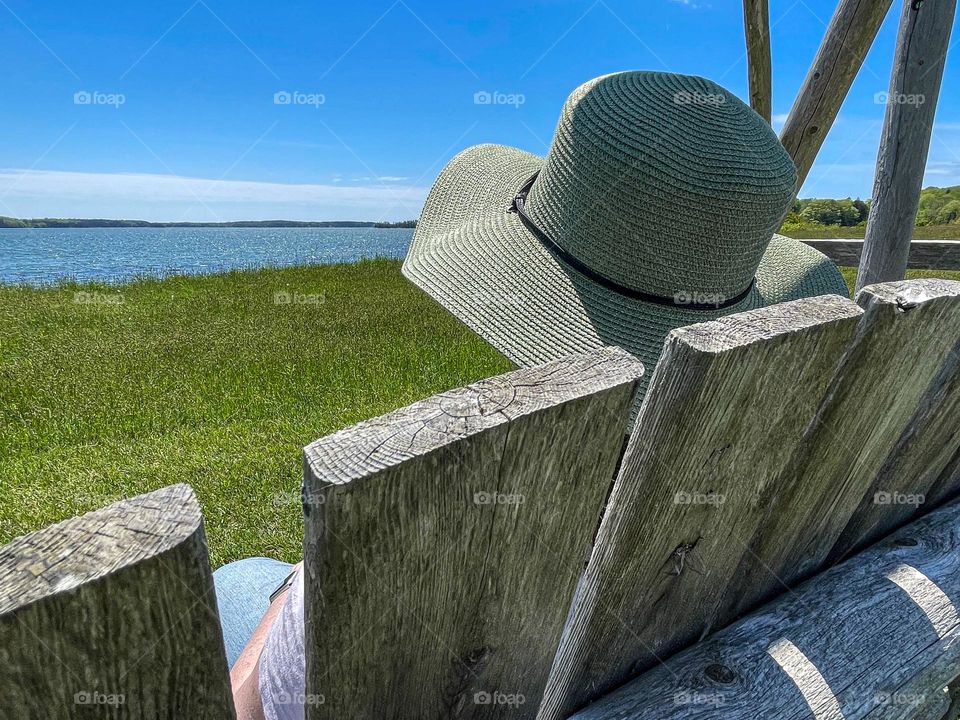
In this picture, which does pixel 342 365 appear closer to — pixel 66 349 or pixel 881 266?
pixel 66 349

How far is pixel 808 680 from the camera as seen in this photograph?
106 cm

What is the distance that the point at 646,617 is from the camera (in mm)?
1008

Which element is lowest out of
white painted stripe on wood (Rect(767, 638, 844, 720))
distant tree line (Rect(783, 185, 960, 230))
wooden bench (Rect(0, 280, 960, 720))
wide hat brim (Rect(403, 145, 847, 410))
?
white painted stripe on wood (Rect(767, 638, 844, 720))

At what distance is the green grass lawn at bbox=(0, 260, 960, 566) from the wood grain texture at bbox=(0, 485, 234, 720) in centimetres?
283

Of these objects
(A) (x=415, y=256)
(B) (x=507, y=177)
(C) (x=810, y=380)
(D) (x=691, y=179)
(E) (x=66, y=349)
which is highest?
(B) (x=507, y=177)

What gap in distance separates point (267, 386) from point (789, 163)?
484cm

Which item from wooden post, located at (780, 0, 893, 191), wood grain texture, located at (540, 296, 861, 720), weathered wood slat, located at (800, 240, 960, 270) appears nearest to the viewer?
wood grain texture, located at (540, 296, 861, 720)

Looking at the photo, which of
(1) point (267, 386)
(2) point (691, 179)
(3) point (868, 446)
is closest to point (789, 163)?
(2) point (691, 179)

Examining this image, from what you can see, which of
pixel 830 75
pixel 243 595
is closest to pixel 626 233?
pixel 243 595

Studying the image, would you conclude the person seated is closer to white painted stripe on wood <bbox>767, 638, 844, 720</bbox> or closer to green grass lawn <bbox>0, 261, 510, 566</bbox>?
white painted stripe on wood <bbox>767, 638, 844, 720</bbox>

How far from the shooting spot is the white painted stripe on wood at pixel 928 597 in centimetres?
126

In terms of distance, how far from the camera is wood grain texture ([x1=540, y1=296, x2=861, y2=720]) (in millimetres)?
781

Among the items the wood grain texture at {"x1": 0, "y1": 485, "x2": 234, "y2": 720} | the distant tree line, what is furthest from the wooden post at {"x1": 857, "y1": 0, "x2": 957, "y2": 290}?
the distant tree line

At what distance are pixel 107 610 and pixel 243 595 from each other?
68.3 inches
